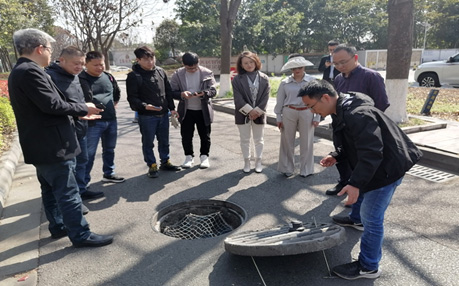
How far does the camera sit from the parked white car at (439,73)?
12945 millimetres

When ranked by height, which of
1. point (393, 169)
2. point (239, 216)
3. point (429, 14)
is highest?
point (429, 14)

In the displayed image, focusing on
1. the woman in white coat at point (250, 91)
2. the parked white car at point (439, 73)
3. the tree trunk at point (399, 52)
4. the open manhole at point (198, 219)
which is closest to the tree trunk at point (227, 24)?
the tree trunk at point (399, 52)

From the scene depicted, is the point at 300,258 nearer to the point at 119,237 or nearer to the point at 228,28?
the point at 119,237

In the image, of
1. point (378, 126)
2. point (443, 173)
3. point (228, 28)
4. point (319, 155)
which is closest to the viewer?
point (378, 126)

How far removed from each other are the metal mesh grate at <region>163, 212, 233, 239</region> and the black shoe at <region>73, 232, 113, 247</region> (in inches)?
25.2

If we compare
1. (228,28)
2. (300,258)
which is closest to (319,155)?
(300,258)

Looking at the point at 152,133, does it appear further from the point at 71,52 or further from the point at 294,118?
the point at 294,118

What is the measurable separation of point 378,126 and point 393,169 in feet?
1.07

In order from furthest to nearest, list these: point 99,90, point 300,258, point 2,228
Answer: point 99,90 < point 2,228 < point 300,258

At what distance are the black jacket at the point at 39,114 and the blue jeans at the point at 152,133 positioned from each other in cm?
190

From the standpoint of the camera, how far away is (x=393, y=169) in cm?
227

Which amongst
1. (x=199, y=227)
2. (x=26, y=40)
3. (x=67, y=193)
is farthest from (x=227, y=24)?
(x=67, y=193)

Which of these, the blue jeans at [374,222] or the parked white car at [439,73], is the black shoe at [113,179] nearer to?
the blue jeans at [374,222]

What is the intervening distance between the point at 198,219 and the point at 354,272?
1876 mm
